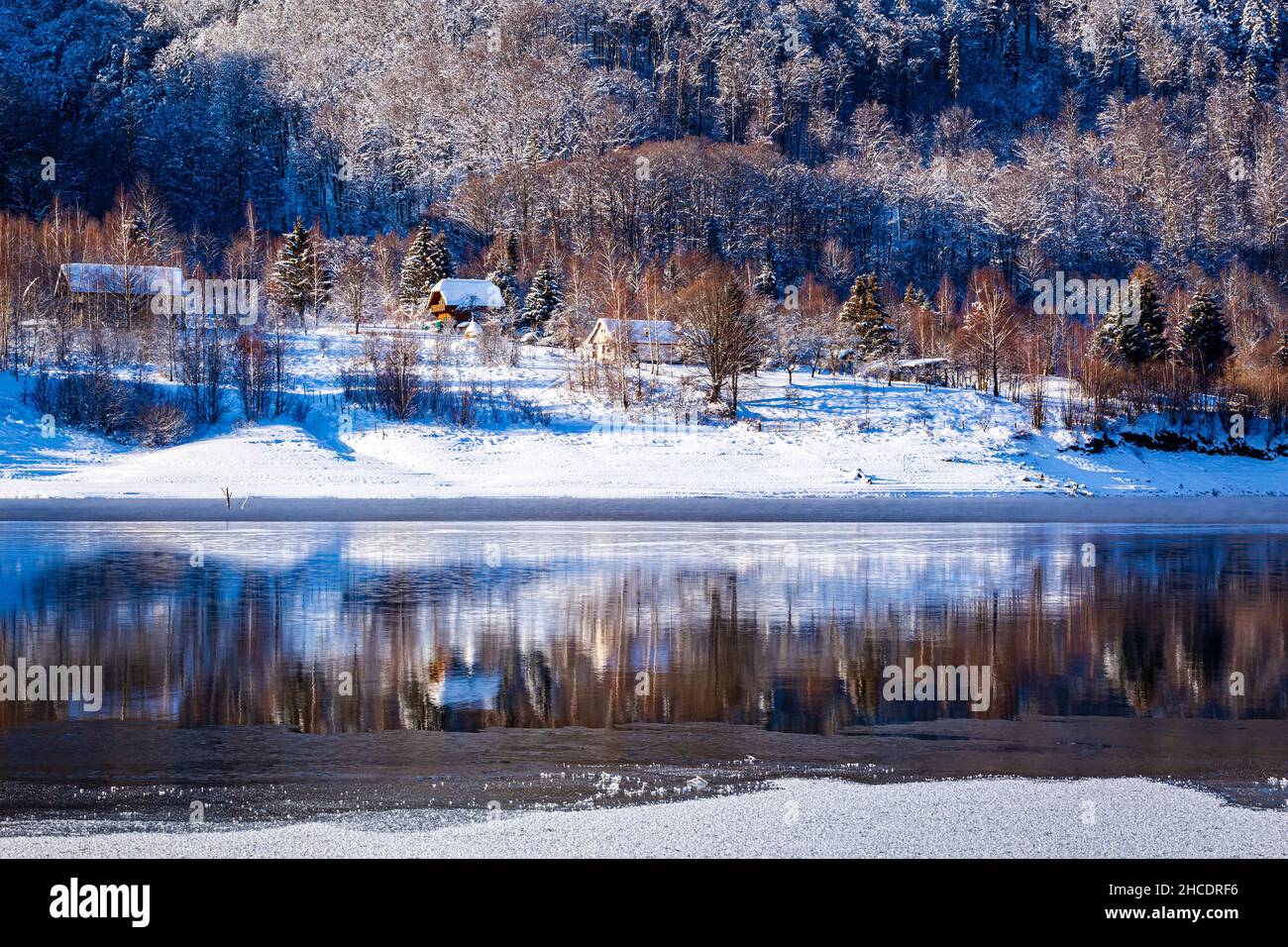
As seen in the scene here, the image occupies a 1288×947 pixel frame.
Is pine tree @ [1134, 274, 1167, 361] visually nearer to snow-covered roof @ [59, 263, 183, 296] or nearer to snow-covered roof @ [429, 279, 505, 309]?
snow-covered roof @ [429, 279, 505, 309]

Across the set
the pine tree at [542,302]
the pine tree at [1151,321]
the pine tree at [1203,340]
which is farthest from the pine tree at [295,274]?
the pine tree at [1203,340]

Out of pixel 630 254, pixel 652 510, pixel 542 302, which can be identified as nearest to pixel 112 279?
pixel 542 302

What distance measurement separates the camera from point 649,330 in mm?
87438

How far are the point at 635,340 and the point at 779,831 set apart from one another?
78850 mm

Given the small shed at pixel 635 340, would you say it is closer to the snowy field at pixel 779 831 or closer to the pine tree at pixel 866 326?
the pine tree at pixel 866 326

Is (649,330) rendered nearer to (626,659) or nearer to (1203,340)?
(1203,340)

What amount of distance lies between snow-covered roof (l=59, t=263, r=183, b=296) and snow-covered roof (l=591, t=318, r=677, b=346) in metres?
30.3

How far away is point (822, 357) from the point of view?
90875mm

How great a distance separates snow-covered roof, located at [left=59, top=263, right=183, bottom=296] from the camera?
8538 cm

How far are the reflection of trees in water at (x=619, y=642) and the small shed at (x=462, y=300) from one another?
254 feet

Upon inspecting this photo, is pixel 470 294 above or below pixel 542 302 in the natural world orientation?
above
